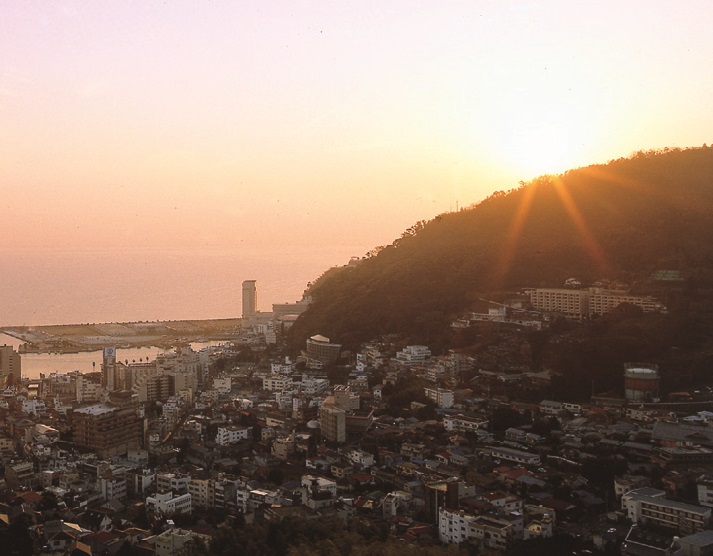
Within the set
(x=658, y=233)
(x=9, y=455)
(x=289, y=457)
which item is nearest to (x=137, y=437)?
(x=9, y=455)

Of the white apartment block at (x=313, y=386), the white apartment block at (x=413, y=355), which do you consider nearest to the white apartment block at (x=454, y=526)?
the white apartment block at (x=313, y=386)

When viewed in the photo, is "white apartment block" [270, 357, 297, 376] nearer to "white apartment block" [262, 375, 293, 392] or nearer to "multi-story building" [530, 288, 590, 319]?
"white apartment block" [262, 375, 293, 392]

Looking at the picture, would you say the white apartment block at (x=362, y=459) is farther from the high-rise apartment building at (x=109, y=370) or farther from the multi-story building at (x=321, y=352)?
the high-rise apartment building at (x=109, y=370)

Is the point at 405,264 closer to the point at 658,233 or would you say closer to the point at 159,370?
the point at 658,233

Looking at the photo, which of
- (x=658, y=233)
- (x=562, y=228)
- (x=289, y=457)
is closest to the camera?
(x=289, y=457)

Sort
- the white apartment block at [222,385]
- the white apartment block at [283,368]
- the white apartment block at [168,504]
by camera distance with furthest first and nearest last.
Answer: the white apartment block at [283,368]
the white apartment block at [222,385]
the white apartment block at [168,504]

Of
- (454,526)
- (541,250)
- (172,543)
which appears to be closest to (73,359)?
(541,250)
